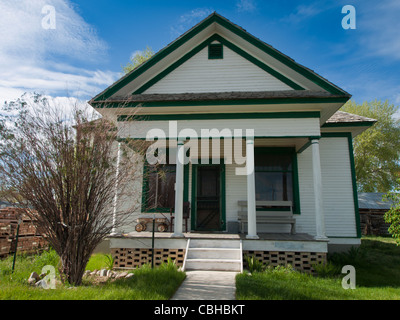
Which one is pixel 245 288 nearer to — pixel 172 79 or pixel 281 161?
pixel 281 161

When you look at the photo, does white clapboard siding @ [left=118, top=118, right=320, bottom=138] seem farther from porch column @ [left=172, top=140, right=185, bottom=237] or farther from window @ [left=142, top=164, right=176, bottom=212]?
window @ [left=142, top=164, right=176, bottom=212]

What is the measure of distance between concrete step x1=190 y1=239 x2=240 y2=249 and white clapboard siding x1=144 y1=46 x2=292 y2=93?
466 cm

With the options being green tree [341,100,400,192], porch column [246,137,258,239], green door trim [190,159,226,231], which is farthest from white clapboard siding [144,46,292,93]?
green tree [341,100,400,192]

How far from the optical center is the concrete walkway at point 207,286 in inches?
187

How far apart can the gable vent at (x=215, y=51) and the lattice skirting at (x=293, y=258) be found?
6289mm

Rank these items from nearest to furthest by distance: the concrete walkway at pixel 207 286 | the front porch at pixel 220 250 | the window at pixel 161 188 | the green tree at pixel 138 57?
the concrete walkway at pixel 207 286 → the front porch at pixel 220 250 → the window at pixel 161 188 → the green tree at pixel 138 57

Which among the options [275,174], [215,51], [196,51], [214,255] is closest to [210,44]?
[215,51]

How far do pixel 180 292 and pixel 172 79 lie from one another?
21.8 feet

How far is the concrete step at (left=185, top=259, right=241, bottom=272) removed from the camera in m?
6.73

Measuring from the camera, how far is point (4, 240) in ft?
29.9

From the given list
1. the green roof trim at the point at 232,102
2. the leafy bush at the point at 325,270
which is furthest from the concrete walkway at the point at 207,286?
the green roof trim at the point at 232,102

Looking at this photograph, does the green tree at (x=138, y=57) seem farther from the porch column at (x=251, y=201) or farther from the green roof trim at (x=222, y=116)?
the porch column at (x=251, y=201)

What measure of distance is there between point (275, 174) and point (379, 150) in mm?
21616
